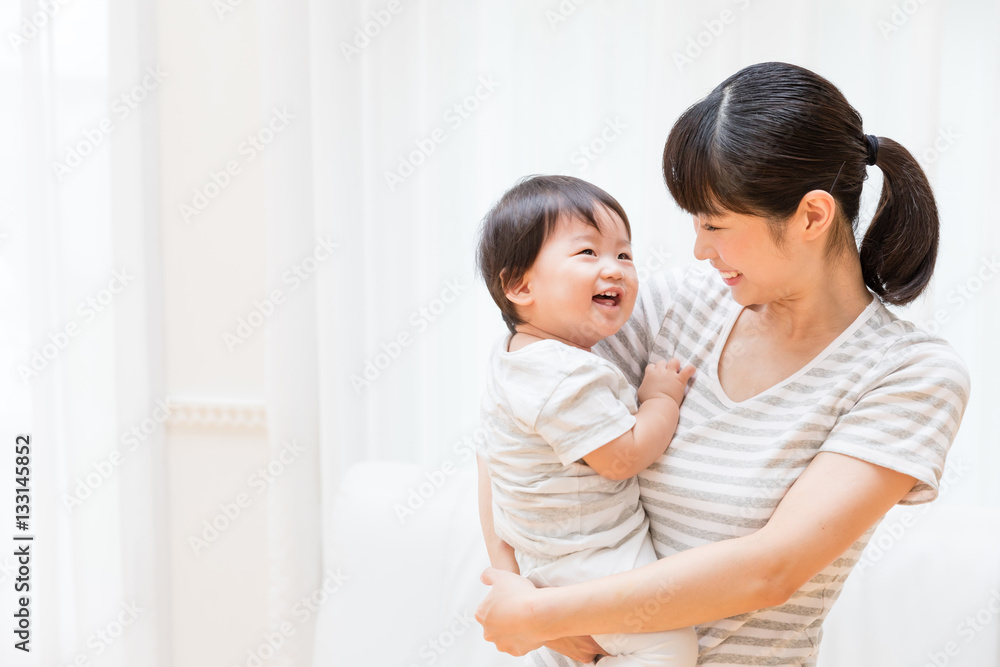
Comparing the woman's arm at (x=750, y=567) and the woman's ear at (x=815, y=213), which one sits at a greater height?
the woman's ear at (x=815, y=213)

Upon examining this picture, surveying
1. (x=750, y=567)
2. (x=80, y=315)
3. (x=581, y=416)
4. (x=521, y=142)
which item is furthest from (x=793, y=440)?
(x=80, y=315)

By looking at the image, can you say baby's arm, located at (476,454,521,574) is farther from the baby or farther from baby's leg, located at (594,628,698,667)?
baby's leg, located at (594,628,698,667)

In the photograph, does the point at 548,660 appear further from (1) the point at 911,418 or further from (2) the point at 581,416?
(1) the point at 911,418

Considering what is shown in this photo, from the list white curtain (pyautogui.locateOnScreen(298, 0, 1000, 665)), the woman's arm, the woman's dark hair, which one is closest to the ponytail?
the woman's dark hair

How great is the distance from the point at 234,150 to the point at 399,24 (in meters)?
0.64

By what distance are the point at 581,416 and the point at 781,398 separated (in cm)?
30

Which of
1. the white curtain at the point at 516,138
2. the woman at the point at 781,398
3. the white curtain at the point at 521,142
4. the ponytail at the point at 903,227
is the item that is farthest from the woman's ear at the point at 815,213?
the white curtain at the point at 521,142

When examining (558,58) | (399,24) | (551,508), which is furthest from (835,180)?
(399,24)

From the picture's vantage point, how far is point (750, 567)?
3.35 feet

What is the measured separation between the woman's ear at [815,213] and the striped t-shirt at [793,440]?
16 centimetres

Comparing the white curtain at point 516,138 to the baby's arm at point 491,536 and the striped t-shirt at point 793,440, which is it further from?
the baby's arm at point 491,536

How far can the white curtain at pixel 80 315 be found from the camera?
226 centimetres

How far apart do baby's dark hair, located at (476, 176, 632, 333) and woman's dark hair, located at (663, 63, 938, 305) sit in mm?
139

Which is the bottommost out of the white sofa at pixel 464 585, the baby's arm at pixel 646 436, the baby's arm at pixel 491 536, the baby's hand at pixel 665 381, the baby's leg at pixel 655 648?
the white sofa at pixel 464 585
